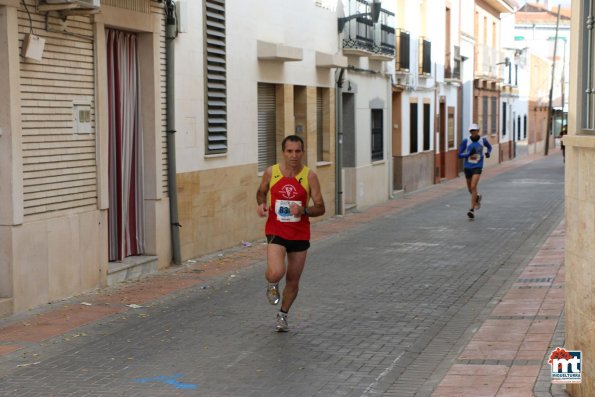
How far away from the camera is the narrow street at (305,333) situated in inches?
291

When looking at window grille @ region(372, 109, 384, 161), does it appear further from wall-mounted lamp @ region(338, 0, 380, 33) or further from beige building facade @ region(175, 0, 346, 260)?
beige building facade @ region(175, 0, 346, 260)

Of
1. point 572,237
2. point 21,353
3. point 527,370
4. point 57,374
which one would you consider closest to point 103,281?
point 21,353

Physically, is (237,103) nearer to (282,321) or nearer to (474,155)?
(474,155)

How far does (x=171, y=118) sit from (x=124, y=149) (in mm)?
1026

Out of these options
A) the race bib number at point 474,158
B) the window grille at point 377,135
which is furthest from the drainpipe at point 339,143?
the window grille at point 377,135

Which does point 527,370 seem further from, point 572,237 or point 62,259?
point 62,259

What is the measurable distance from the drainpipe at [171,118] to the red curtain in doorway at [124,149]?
48 centimetres

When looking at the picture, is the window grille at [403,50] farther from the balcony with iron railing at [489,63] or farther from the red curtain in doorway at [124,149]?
the red curtain in doorway at [124,149]

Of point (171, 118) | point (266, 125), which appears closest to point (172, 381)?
point (171, 118)

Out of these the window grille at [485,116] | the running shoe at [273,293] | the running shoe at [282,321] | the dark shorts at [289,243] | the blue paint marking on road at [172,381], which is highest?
the window grille at [485,116]

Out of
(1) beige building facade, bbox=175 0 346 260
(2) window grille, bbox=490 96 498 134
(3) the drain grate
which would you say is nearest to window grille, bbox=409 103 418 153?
(1) beige building facade, bbox=175 0 346 260

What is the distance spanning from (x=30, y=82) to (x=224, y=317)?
120 inches

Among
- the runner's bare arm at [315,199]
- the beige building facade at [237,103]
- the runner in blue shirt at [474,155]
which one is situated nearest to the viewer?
the runner's bare arm at [315,199]

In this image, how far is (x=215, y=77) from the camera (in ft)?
50.3
